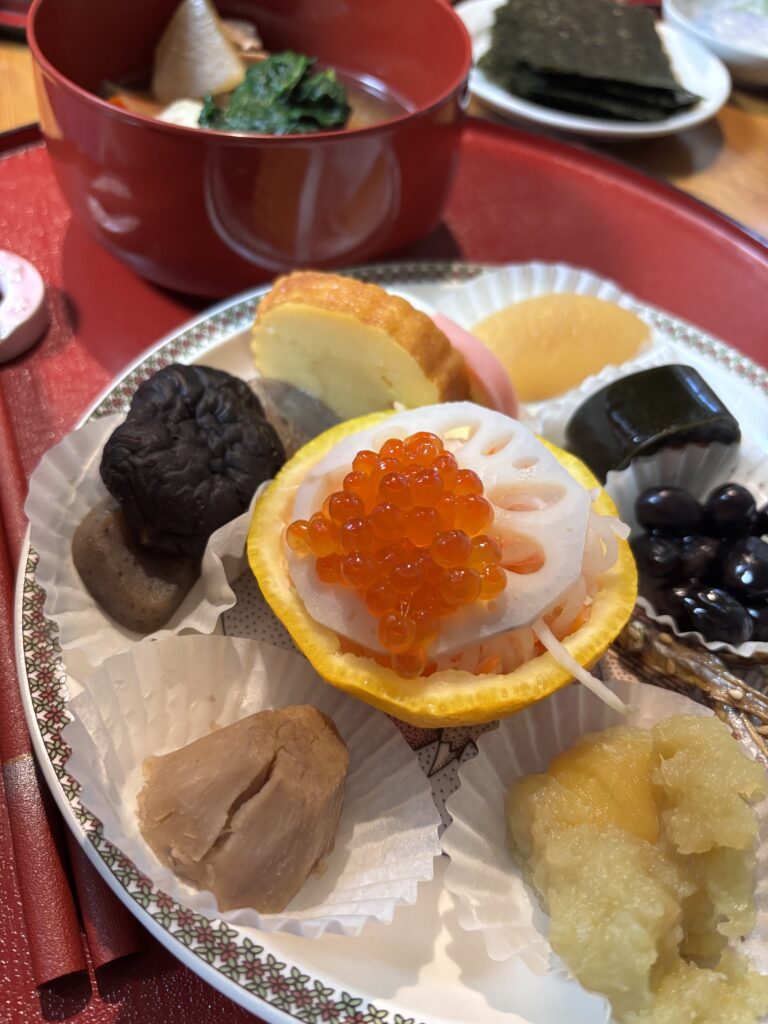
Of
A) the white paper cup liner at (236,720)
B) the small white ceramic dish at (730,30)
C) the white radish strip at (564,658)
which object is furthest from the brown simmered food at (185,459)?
the small white ceramic dish at (730,30)

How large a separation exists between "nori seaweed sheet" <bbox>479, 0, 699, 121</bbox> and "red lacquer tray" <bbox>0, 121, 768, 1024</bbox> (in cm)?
27

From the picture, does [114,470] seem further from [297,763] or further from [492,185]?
[492,185]

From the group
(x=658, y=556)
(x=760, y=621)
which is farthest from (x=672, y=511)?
(x=760, y=621)

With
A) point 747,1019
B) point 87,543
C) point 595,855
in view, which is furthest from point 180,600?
point 747,1019

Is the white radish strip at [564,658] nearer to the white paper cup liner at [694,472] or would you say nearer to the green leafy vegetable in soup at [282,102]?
the white paper cup liner at [694,472]

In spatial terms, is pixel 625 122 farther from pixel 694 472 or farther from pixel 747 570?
pixel 747 570

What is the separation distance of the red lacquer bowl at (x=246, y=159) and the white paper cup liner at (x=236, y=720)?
0.76 m

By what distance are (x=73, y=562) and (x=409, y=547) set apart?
49cm

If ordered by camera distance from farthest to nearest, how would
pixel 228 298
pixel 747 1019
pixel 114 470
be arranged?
pixel 228 298, pixel 114 470, pixel 747 1019

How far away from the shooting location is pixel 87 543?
1102 mm

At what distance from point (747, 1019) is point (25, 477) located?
1177mm

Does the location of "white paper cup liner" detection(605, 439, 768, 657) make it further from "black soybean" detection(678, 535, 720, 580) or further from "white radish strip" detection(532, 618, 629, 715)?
"white radish strip" detection(532, 618, 629, 715)

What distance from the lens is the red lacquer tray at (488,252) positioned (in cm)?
147

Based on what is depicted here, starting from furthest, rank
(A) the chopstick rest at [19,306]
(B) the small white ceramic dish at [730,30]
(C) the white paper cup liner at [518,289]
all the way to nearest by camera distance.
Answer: (B) the small white ceramic dish at [730,30], (C) the white paper cup liner at [518,289], (A) the chopstick rest at [19,306]
